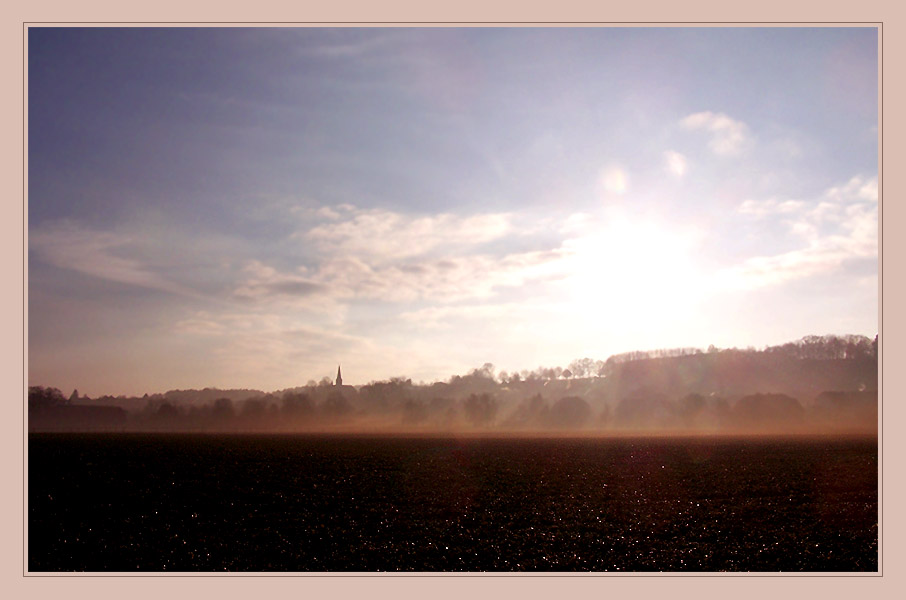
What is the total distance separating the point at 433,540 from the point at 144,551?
11.2 meters

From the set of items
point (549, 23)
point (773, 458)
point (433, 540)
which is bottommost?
point (773, 458)

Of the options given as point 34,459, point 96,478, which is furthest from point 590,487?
point 34,459

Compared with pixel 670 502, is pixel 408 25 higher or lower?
higher

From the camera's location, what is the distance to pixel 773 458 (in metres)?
56.9

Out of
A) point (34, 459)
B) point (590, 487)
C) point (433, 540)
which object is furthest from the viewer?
point (34, 459)

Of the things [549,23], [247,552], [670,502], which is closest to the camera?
[549,23]

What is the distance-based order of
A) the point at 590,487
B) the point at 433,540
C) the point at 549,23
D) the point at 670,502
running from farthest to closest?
the point at 590,487 → the point at 670,502 → the point at 433,540 → the point at 549,23

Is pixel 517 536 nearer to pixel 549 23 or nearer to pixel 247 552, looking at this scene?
pixel 247 552

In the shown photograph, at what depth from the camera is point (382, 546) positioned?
23.8m

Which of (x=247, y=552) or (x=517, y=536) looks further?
(x=517, y=536)

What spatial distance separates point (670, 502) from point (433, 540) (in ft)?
48.0

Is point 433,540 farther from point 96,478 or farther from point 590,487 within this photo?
point 96,478

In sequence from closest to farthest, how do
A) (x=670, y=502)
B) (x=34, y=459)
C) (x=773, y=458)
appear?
(x=670, y=502), (x=34, y=459), (x=773, y=458)

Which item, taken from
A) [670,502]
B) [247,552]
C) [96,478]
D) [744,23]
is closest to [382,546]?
[247,552]
